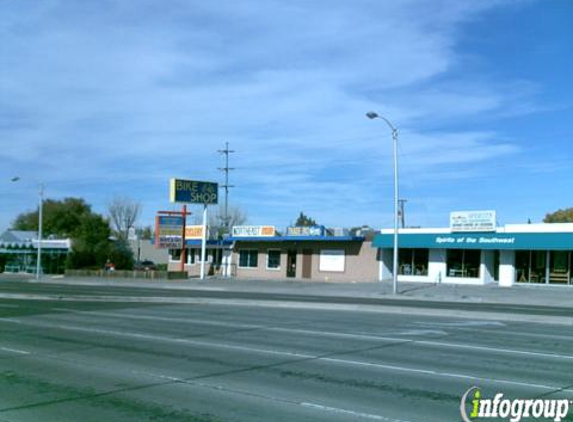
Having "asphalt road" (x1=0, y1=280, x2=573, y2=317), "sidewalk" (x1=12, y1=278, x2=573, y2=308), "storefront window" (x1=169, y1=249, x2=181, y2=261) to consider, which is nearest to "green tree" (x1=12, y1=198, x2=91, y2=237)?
"storefront window" (x1=169, y1=249, x2=181, y2=261)

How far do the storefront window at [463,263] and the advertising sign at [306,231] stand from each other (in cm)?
1098

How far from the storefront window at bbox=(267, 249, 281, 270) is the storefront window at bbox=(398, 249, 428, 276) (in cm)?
1228

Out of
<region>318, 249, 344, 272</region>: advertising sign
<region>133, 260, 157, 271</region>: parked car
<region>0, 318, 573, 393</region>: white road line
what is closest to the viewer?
<region>0, 318, 573, 393</region>: white road line

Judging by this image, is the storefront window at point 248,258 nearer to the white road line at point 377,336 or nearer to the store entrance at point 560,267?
the store entrance at point 560,267

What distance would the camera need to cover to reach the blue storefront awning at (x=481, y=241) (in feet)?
126

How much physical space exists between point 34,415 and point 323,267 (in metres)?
45.9

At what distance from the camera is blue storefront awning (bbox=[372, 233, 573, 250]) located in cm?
3844

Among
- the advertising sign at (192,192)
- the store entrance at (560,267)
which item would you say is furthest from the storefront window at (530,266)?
the advertising sign at (192,192)

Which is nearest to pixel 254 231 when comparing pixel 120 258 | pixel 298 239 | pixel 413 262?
pixel 298 239

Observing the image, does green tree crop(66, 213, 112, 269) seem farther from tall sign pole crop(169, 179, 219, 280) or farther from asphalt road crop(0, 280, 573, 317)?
asphalt road crop(0, 280, 573, 317)

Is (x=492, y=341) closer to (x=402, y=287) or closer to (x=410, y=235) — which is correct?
(x=402, y=287)

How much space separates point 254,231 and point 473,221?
819 inches

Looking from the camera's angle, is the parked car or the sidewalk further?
the parked car

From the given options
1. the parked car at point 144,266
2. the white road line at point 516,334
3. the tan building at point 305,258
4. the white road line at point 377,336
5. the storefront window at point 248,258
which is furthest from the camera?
the parked car at point 144,266
